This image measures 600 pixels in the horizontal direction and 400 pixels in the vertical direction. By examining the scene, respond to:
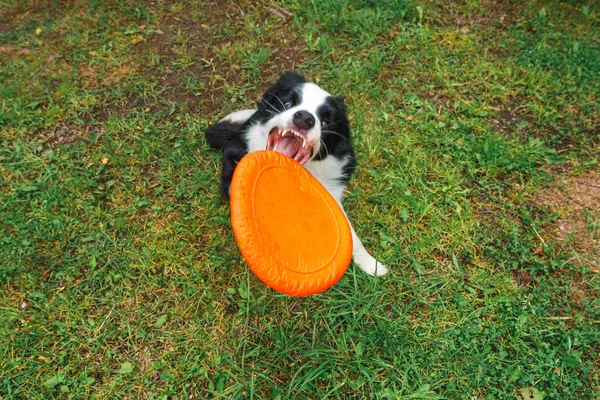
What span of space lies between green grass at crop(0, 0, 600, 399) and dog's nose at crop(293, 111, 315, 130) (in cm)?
89

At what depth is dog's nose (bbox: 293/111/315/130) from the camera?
2202 mm

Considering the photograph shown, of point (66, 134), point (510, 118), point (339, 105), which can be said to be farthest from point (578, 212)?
point (66, 134)

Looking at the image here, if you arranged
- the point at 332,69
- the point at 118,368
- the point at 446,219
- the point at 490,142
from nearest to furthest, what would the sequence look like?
the point at 118,368 → the point at 446,219 → the point at 490,142 → the point at 332,69

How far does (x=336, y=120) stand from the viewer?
248 cm

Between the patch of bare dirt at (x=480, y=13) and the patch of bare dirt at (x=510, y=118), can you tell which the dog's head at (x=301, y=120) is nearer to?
the patch of bare dirt at (x=510, y=118)

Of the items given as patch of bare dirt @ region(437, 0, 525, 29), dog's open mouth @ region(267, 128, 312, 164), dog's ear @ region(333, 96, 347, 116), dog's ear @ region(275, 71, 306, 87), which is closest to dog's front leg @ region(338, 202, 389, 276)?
dog's open mouth @ region(267, 128, 312, 164)

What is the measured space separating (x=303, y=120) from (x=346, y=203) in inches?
37.2

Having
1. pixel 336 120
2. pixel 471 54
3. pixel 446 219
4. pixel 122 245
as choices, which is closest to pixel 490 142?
pixel 446 219

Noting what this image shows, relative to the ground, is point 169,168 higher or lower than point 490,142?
lower

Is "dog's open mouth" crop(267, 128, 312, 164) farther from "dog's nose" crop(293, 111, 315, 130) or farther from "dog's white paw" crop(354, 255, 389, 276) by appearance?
"dog's white paw" crop(354, 255, 389, 276)

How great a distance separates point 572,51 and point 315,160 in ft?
9.26

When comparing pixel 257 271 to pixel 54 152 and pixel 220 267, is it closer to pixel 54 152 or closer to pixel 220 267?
pixel 220 267

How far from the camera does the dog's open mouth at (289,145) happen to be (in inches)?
91.0

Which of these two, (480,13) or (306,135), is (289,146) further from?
(480,13)
